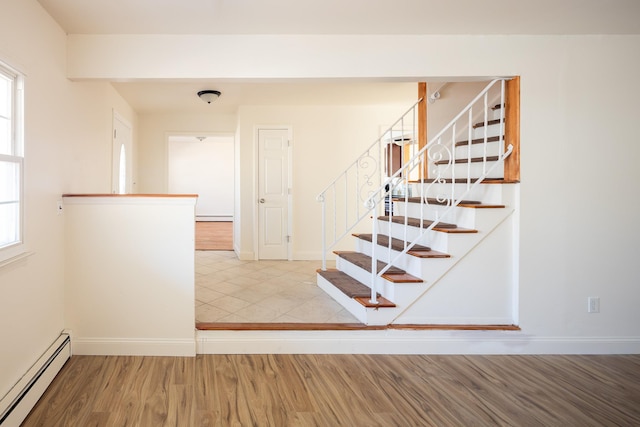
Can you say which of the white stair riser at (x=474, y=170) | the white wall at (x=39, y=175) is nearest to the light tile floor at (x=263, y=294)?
the white wall at (x=39, y=175)

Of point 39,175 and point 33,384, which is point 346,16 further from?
point 33,384

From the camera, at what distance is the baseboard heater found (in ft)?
5.94

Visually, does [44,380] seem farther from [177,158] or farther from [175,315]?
[177,158]

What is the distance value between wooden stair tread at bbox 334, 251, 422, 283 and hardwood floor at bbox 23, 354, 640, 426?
546 mm

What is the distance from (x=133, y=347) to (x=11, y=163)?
1.41 meters

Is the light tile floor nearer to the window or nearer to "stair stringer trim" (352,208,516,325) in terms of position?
"stair stringer trim" (352,208,516,325)

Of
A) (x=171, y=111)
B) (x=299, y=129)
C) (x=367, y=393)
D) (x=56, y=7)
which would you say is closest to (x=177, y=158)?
(x=171, y=111)

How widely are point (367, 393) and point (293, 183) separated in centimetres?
367

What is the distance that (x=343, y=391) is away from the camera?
2.21 meters

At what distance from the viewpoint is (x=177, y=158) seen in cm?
1145

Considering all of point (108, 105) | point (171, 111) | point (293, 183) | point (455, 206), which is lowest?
point (455, 206)

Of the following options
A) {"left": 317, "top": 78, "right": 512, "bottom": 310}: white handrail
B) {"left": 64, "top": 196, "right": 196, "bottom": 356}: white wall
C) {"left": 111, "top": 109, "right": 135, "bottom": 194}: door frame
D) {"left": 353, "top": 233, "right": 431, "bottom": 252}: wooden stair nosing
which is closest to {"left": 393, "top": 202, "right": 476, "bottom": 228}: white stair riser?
{"left": 317, "top": 78, "right": 512, "bottom": 310}: white handrail

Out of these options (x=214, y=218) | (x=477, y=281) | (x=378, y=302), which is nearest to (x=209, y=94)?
(x=378, y=302)

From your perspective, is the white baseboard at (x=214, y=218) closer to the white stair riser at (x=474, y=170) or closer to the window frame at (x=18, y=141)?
the white stair riser at (x=474, y=170)
